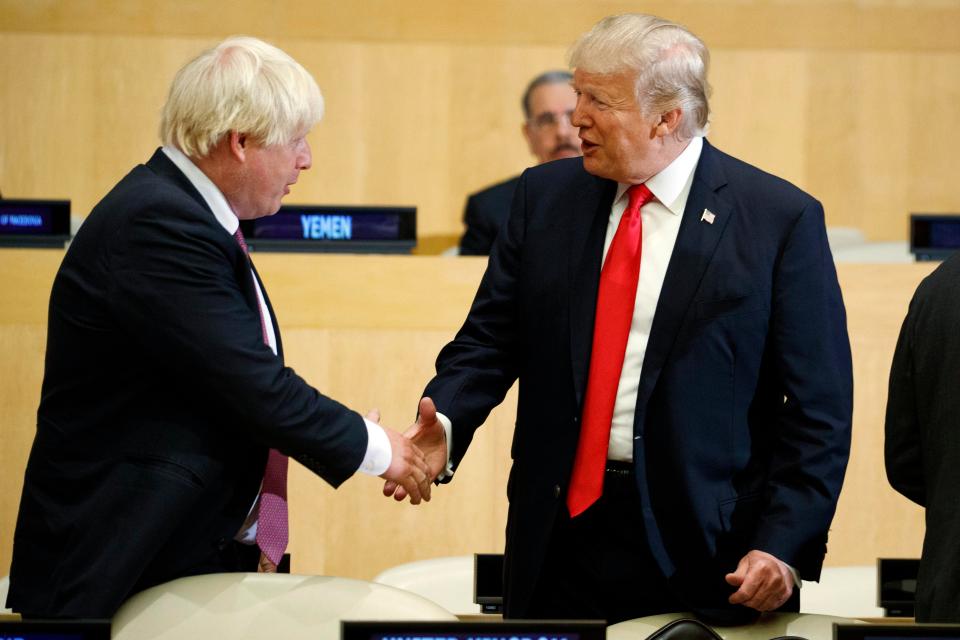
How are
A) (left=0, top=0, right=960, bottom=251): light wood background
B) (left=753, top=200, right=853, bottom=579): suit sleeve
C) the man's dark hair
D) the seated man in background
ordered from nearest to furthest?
(left=753, top=200, right=853, bottom=579): suit sleeve
the seated man in background
the man's dark hair
(left=0, top=0, right=960, bottom=251): light wood background

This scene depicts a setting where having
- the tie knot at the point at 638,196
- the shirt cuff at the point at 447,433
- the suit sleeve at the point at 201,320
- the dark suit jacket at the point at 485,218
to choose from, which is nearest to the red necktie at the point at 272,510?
the suit sleeve at the point at 201,320

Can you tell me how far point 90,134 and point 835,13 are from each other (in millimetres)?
3179

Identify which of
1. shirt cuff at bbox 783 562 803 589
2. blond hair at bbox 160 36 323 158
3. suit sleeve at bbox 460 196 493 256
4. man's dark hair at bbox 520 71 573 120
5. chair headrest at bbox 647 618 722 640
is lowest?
chair headrest at bbox 647 618 722 640

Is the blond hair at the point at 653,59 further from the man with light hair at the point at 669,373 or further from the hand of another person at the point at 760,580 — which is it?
the hand of another person at the point at 760,580

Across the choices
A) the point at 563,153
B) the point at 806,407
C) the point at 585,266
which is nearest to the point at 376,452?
the point at 585,266

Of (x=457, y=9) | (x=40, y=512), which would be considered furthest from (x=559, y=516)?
(x=457, y=9)

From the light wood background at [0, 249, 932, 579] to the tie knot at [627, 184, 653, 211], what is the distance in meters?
1.06

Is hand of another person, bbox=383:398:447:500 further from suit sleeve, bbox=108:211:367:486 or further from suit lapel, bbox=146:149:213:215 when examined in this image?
suit lapel, bbox=146:149:213:215

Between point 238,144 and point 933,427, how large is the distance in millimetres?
1206

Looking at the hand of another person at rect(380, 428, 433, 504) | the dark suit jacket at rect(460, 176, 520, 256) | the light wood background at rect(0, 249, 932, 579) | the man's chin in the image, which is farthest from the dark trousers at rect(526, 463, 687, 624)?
the man's chin

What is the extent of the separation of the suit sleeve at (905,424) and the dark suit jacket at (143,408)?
974 mm

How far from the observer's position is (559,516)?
2.42 m

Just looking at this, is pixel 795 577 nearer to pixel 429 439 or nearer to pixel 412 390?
pixel 429 439

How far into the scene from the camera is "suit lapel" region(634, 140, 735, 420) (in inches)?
92.4
